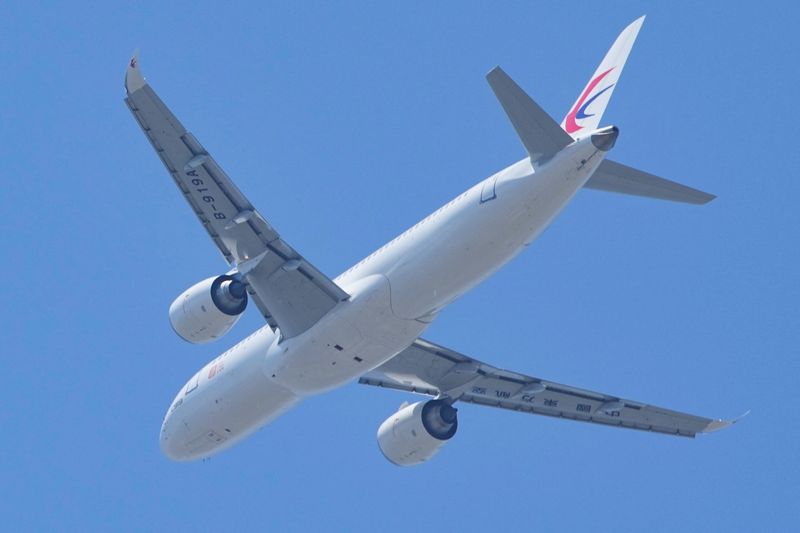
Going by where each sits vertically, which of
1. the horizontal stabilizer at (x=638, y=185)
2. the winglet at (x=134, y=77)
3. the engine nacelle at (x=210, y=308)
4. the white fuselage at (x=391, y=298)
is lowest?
the horizontal stabilizer at (x=638, y=185)

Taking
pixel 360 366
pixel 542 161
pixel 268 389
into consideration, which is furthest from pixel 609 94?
pixel 268 389

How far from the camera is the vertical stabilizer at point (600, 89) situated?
3591 cm

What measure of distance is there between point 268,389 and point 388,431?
4211 mm

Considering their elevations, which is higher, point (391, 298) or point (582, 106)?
point (582, 106)

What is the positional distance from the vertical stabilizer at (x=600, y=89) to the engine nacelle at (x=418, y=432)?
9.18 metres

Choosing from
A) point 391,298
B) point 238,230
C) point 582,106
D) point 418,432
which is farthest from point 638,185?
point 418,432

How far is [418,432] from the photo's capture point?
4125 centimetres

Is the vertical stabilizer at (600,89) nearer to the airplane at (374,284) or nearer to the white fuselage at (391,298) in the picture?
the airplane at (374,284)

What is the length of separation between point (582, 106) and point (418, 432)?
10.3 meters

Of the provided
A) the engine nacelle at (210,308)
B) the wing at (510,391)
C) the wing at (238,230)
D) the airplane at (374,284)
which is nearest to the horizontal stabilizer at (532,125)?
the airplane at (374,284)

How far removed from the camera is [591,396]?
4341cm

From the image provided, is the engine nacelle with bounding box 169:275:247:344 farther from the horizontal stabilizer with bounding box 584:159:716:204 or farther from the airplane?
the horizontal stabilizer with bounding box 584:159:716:204

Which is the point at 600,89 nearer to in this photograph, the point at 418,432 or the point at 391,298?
the point at 391,298

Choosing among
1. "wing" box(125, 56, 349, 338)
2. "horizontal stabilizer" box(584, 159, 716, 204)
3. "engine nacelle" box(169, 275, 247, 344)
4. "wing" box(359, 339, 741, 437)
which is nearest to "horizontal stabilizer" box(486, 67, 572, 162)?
"horizontal stabilizer" box(584, 159, 716, 204)
